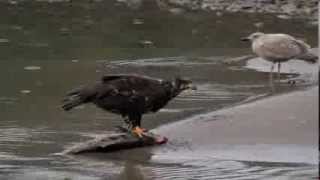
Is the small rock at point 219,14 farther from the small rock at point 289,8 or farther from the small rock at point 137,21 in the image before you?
the small rock at point 137,21

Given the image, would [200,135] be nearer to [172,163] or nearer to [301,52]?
[172,163]

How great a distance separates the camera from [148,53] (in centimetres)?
1534

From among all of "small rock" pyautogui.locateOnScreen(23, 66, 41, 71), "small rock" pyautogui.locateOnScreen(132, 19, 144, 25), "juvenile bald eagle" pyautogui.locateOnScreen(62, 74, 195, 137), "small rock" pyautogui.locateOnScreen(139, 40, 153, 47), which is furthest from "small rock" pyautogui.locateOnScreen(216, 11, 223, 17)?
"juvenile bald eagle" pyautogui.locateOnScreen(62, 74, 195, 137)

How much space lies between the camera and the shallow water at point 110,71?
25.1 feet

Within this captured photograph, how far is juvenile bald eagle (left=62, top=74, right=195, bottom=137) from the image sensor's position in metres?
7.98

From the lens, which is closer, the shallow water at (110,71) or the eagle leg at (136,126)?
the shallow water at (110,71)

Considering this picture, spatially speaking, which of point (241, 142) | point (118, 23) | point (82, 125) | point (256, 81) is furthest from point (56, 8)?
point (241, 142)

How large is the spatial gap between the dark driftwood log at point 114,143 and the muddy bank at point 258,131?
30 cm

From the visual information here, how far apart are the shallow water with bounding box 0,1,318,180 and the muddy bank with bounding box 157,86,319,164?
0.57ft

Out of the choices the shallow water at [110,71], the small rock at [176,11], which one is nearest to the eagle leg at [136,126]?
the shallow water at [110,71]

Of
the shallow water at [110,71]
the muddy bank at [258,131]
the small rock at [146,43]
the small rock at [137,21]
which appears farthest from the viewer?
the small rock at [137,21]

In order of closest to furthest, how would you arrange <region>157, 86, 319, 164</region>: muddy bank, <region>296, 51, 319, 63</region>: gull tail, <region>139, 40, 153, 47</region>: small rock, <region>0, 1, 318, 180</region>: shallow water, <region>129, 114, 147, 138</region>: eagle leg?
<region>0, 1, 318, 180</region>: shallow water < <region>157, 86, 319, 164</region>: muddy bank < <region>129, 114, 147, 138</region>: eagle leg < <region>296, 51, 319, 63</region>: gull tail < <region>139, 40, 153, 47</region>: small rock

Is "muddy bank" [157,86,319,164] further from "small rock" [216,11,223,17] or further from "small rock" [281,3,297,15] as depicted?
"small rock" [281,3,297,15]

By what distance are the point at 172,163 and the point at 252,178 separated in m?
0.90
